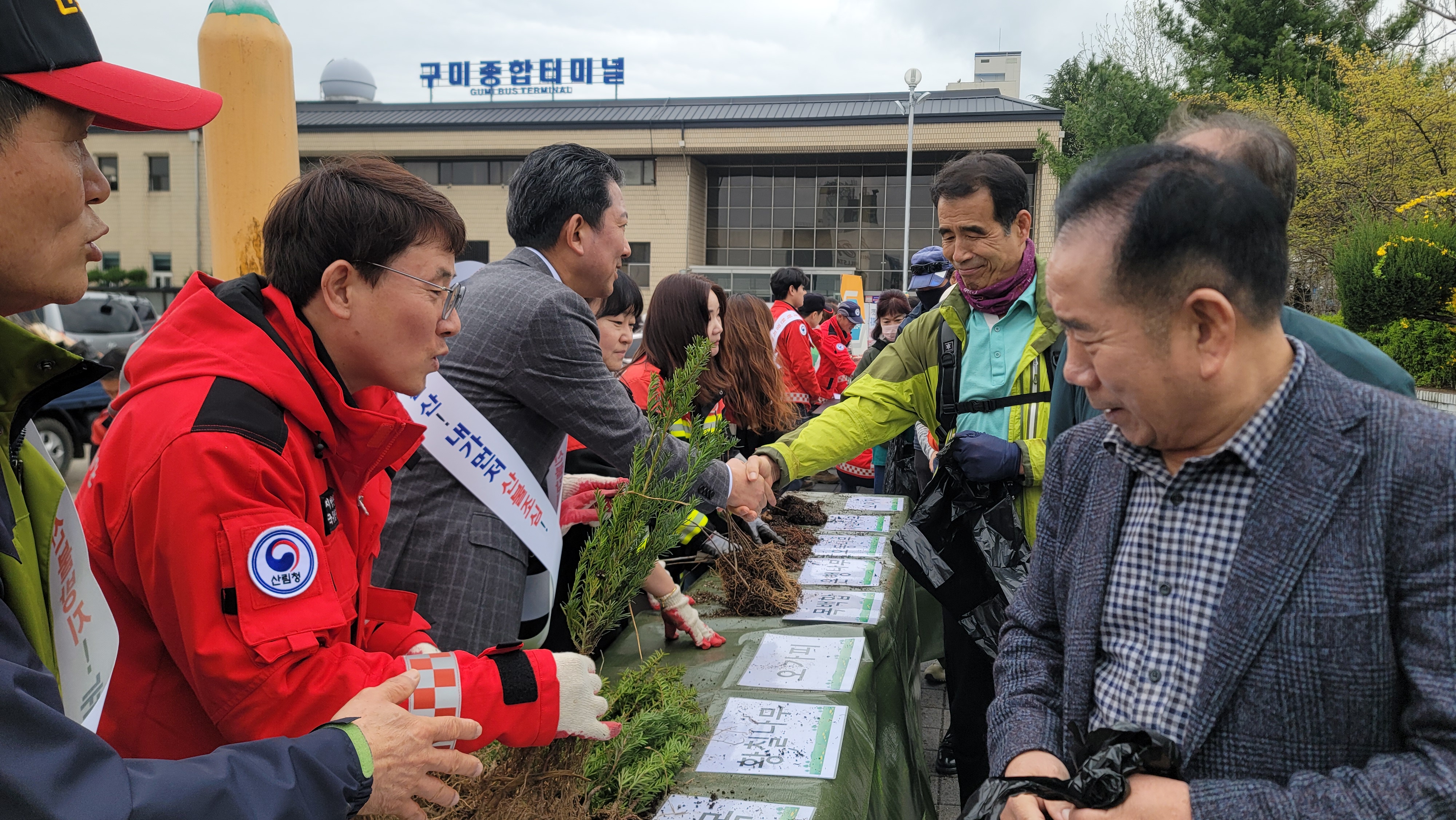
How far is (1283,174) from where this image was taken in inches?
68.4

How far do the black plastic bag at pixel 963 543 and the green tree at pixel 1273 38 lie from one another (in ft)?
73.7

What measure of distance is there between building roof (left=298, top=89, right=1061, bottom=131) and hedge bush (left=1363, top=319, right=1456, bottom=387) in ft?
62.2

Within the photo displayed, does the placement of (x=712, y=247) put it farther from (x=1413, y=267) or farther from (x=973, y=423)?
(x=973, y=423)

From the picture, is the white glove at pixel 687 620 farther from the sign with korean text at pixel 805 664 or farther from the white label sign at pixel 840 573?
the white label sign at pixel 840 573

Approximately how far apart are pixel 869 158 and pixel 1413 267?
857 inches

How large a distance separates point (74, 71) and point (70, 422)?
10.7 metres

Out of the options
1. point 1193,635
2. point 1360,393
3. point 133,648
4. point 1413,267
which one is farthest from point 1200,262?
point 1413,267

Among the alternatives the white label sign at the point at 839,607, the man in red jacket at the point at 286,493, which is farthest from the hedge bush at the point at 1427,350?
the man in red jacket at the point at 286,493

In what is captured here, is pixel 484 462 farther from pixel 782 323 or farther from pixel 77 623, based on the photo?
pixel 782 323

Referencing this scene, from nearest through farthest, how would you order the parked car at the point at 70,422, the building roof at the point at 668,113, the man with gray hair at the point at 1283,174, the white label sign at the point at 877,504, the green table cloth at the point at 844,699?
1. the man with gray hair at the point at 1283,174
2. the green table cloth at the point at 844,699
3. the white label sign at the point at 877,504
4. the parked car at the point at 70,422
5. the building roof at the point at 668,113

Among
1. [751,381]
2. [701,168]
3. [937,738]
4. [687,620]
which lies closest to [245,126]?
[687,620]

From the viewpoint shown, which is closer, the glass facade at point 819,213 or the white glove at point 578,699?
the white glove at point 578,699

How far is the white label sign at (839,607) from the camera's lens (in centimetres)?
303

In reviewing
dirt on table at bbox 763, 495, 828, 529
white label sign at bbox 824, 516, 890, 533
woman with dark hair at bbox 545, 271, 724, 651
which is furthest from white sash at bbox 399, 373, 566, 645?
white label sign at bbox 824, 516, 890, 533
